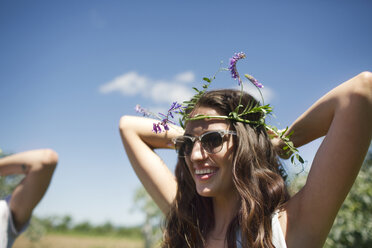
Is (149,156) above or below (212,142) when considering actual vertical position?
above

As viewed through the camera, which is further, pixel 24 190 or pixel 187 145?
pixel 24 190

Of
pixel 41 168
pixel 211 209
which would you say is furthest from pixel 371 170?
pixel 41 168

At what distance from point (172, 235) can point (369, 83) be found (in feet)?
5.58

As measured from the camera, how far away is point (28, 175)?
9.93 feet

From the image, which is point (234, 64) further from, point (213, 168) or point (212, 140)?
point (213, 168)

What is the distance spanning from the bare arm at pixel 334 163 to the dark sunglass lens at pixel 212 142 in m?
0.61

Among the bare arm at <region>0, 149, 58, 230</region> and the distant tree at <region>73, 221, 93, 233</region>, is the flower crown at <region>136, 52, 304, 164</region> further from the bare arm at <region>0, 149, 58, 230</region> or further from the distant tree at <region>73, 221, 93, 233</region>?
the distant tree at <region>73, 221, 93, 233</region>

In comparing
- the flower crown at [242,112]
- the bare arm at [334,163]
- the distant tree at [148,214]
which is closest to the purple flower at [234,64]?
the flower crown at [242,112]

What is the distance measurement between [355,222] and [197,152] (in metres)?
3.02

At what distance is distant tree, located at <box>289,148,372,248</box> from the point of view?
3.81 metres

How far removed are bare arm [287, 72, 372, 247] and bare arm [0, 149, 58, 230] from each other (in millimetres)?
2289

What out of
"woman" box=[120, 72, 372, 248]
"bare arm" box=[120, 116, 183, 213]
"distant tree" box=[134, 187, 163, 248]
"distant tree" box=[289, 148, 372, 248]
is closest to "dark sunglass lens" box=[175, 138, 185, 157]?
"woman" box=[120, 72, 372, 248]

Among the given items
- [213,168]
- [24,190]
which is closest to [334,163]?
[213,168]

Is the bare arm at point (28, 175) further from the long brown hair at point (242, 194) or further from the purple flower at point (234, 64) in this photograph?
the purple flower at point (234, 64)
